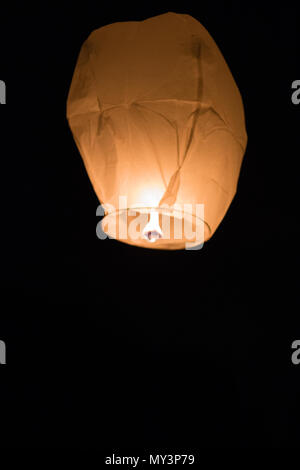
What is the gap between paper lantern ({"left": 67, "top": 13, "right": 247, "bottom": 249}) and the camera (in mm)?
1445

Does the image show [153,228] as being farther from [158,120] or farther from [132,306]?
[132,306]

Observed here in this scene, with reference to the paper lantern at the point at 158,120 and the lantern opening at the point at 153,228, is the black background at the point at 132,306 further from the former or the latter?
the lantern opening at the point at 153,228

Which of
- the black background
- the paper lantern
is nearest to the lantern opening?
the paper lantern

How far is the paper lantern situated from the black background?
46.7 inches

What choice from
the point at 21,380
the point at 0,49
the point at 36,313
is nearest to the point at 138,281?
the point at 36,313

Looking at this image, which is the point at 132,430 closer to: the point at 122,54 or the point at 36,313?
the point at 36,313

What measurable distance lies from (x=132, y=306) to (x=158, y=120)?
6.44ft

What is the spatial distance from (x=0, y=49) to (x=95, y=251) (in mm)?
1123

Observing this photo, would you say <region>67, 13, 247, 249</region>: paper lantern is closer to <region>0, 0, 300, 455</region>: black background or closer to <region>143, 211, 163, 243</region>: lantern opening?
<region>143, 211, 163, 243</region>: lantern opening

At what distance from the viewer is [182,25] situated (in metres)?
1.58

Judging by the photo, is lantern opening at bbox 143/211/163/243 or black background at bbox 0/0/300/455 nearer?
lantern opening at bbox 143/211/163/243

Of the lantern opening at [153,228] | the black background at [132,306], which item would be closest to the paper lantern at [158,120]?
the lantern opening at [153,228]

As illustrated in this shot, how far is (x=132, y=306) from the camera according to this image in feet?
10.8

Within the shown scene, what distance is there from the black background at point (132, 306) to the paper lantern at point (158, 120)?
119 centimetres
